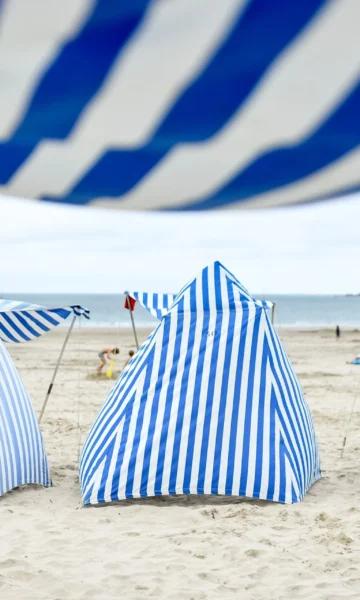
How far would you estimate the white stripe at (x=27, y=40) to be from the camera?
47.3 inches

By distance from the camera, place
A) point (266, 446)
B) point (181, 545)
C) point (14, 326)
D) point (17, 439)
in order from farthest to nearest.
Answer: point (14, 326) < point (17, 439) < point (266, 446) < point (181, 545)

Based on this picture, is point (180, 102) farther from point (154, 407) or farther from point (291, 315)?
point (291, 315)

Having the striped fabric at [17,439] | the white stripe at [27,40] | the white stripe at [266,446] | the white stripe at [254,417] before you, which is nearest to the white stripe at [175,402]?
the white stripe at [254,417]

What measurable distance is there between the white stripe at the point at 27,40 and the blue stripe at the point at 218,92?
18 centimetres

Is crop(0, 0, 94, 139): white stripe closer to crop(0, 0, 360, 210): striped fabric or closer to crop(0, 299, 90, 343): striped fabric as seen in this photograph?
crop(0, 0, 360, 210): striped fabric

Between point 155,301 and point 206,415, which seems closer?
point 206,415

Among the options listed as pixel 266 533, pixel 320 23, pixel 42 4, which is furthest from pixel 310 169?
pixel 266 533

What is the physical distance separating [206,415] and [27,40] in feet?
19.3

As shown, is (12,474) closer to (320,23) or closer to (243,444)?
(243,444)

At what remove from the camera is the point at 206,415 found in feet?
22.7

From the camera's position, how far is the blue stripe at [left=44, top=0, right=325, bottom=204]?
1.19 meters

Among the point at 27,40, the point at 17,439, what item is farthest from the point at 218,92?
the point at 17,439

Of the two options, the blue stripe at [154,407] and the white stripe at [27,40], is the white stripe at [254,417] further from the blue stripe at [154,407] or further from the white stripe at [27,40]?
the white stripe at [27,40]

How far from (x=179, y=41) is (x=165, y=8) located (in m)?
0.06
